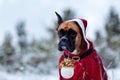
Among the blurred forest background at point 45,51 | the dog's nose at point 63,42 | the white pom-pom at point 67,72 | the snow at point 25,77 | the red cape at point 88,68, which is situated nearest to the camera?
the dog's nose at point 63,42

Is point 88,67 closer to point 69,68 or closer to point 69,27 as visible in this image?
point 69,68

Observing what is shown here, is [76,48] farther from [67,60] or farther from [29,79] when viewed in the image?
[29,79]

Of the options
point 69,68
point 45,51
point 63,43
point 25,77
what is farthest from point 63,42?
point 45,51

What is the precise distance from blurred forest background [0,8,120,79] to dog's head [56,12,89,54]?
1.54 meters

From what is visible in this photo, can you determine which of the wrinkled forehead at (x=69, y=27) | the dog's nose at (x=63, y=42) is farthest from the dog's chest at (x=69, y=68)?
the wrinkled forehead at (x=69, y=27)

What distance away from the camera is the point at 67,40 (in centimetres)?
884

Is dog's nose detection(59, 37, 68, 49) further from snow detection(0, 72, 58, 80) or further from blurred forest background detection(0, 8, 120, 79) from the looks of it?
snow detection(0, 72, 58, 80)

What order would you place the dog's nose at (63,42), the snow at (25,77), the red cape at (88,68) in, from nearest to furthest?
the dog's nose at (63,42) < the red cape at (88,68) < the snow at (25,77)

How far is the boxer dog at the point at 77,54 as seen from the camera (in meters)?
8.87

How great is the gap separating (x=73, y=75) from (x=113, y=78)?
239 cm

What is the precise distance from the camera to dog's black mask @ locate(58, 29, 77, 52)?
28.9ft

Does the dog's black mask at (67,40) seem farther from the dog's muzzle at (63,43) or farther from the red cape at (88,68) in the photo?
the red cape at (88,68)

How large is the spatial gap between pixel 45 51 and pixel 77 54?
19.6m

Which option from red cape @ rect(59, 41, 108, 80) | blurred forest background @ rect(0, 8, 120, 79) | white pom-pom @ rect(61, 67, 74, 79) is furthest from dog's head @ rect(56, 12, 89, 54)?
blurred forest background @ rect(0, 8, 120, 79)
